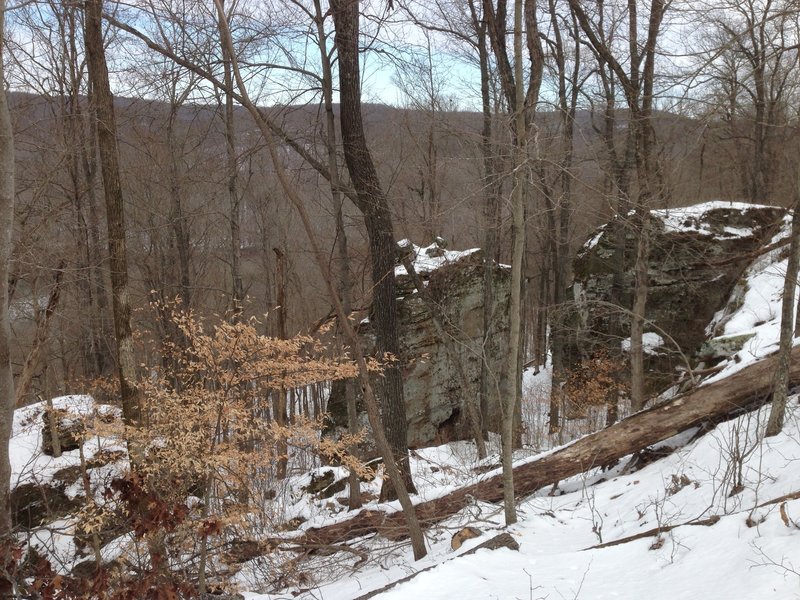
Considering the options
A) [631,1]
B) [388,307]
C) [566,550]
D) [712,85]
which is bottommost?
[566,550]

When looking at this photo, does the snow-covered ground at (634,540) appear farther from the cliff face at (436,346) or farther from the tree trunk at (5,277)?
the cliff face at (436,346)

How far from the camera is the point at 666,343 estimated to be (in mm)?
12914

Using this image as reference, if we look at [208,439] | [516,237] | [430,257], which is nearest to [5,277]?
[208,439]

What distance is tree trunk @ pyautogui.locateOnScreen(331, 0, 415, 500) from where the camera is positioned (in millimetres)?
7352

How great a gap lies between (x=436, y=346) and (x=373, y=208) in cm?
655

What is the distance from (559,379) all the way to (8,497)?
1202 centimetres

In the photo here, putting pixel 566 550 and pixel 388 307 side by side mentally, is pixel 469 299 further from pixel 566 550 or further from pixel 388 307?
pixel 566 550

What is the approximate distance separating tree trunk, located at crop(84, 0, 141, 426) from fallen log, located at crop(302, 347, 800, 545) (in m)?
3.05

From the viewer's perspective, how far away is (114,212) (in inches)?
290

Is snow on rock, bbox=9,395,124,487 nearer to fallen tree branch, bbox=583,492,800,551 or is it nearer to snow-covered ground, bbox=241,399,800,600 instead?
snow-covered ground, bbox=241,399,800,600

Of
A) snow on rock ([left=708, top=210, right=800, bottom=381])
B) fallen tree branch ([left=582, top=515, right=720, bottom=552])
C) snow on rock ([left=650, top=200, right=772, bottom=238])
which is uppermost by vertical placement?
snow on rock ([left=650, top=200, right=772, bottom=238])

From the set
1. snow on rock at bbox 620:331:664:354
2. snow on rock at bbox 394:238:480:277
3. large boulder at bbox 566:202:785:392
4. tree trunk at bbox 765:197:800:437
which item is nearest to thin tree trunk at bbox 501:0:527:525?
tree trunk at bbox 765:197:800:437

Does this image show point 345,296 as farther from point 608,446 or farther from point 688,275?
point 688,275

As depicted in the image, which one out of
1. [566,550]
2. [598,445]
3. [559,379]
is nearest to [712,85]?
[598,445]
